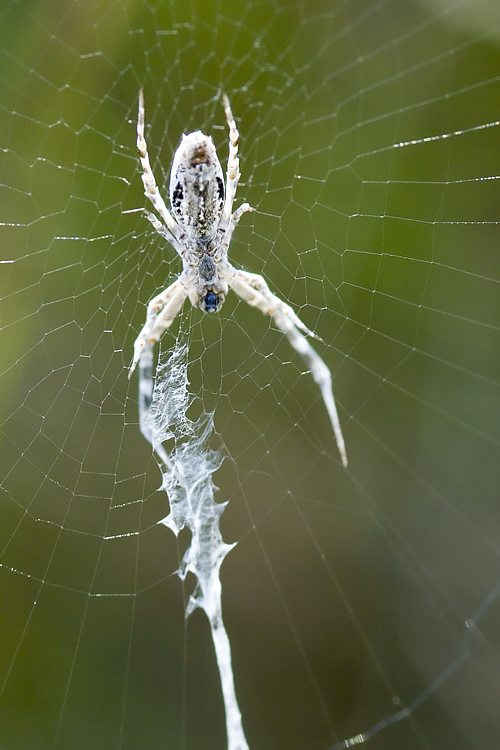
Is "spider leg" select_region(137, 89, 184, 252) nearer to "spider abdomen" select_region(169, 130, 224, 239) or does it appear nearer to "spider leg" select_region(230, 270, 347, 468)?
"spider abdomen" select_region(169, 130, 224, 239)

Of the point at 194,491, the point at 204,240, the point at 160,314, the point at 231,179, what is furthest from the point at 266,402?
the point at 231,179

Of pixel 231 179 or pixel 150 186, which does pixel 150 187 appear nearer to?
pixel 150 186

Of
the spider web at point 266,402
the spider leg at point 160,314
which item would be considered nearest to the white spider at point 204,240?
the spider leg at point 160,314

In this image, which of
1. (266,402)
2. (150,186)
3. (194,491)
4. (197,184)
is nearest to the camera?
(197,184)

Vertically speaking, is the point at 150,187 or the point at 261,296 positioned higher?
the point at 150,187

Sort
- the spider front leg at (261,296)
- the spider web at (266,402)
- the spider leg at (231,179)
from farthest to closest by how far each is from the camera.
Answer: the spider web at (266,402), the spider front leg at (261,296), the spider leg at (231,179)

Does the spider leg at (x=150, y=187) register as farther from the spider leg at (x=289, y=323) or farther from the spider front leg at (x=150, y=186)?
the spider leg at (x=289, y=323)

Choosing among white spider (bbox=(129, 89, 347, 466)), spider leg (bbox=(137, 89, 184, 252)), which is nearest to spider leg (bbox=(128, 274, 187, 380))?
white spider (bbox=(129, 89, 347, 466))
